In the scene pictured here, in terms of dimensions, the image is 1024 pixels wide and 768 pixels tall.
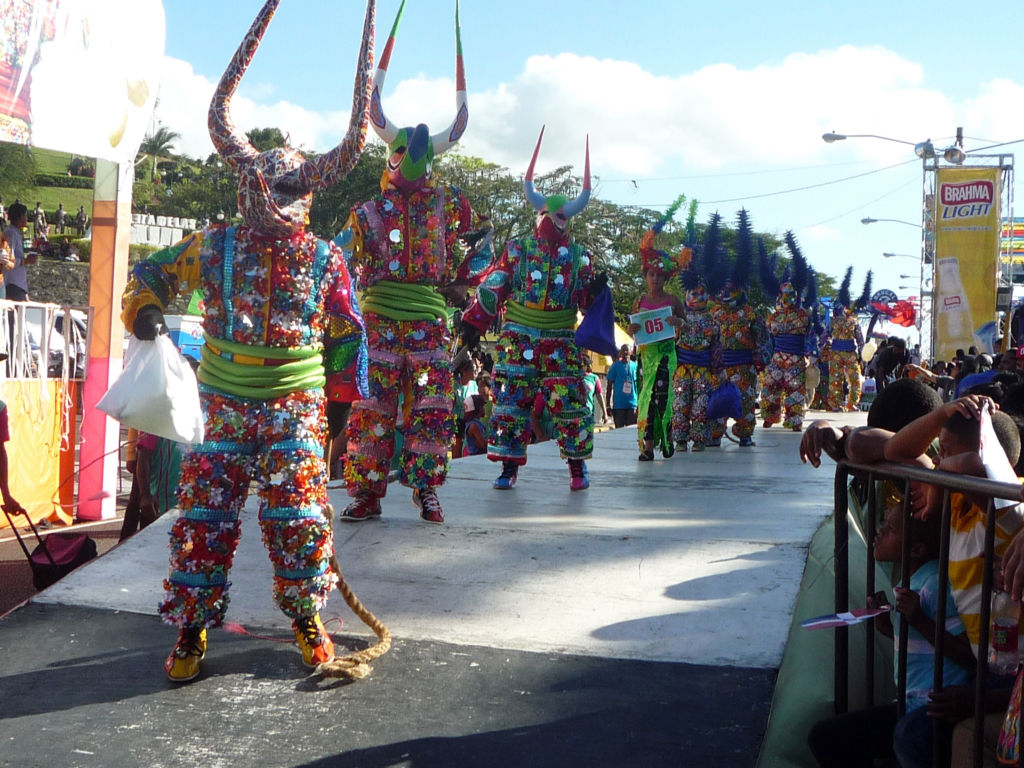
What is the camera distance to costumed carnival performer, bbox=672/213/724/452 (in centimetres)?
1080

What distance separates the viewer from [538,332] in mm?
6883

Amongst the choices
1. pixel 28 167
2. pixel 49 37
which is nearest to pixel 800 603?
pixel 49 37

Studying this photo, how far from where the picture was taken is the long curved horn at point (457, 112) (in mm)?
5902

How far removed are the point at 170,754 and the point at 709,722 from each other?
1615 mm

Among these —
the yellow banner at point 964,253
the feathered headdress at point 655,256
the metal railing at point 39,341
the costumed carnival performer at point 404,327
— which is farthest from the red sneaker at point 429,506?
the yellow banner at point 964,253

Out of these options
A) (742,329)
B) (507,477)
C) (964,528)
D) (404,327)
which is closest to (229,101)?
(404,327)

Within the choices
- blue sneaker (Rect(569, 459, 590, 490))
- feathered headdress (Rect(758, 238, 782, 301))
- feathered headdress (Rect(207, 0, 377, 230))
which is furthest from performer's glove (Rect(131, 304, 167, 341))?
feathered headdress (Rect(758, 238, 782, 301))

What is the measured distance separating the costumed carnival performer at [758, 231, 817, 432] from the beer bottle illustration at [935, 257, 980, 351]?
7172 millimetres

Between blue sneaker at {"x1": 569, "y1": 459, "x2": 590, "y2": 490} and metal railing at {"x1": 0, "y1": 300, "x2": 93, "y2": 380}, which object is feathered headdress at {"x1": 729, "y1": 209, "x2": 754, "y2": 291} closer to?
blue sneaker at {"x1": 569, "y1": 459, "x2": 590, "y2": 490}

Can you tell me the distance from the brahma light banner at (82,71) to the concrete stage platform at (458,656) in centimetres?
426

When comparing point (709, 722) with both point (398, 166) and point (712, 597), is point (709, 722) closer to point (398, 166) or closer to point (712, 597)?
point (712, 597)

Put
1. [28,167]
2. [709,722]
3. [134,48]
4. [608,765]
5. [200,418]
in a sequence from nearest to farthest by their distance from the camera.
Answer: [608,765], [709,722], [200,418], [134,48], [28,167]

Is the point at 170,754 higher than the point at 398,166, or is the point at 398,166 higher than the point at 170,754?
the point at 398,166

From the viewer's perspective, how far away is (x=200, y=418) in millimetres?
3547
